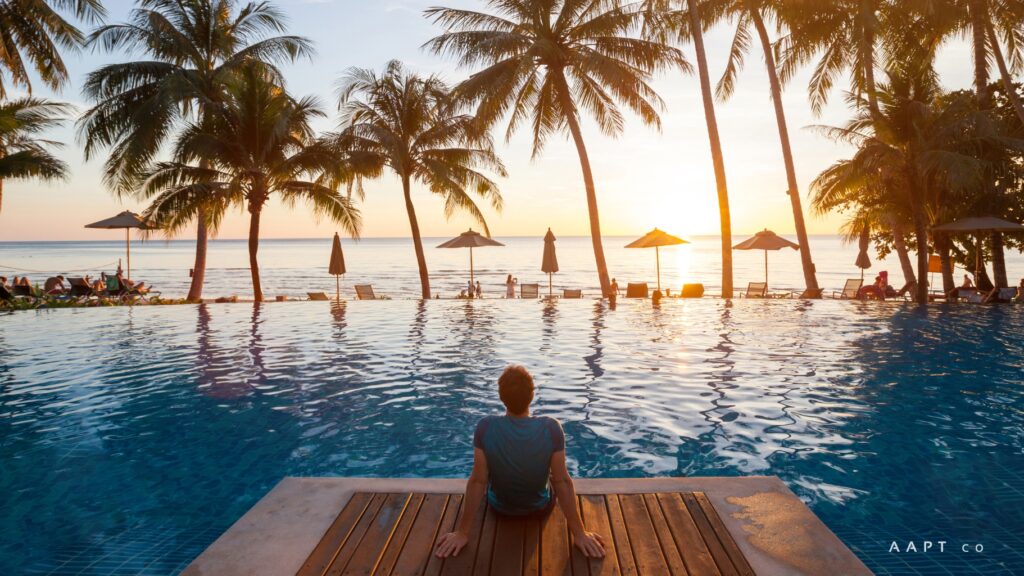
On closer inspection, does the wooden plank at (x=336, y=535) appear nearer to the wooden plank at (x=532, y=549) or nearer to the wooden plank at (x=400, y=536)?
the wooden plank at (x=400, y=536)

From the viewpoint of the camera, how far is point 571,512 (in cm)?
374

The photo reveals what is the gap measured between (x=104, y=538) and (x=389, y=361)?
722 centimetres

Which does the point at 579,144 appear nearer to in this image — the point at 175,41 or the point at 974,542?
the point at 175,41

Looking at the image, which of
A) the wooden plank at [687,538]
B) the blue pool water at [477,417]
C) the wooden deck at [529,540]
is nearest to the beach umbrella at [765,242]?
the blue pool water at [477,417]

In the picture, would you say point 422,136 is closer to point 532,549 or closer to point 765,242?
point 765,242

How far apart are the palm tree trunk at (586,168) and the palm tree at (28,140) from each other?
18.3 m

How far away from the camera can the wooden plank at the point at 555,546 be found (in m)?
3.48

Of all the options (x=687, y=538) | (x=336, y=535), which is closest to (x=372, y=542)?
(x=336, y=535)

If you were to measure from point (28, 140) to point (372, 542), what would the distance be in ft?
107

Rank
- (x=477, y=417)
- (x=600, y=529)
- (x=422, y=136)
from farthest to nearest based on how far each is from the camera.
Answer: (x=422, y=136)
(x=477, y=417)
(x=600, y=529)

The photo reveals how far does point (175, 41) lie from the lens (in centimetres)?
2358

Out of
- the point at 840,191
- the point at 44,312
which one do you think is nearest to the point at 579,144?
the point at 840,191

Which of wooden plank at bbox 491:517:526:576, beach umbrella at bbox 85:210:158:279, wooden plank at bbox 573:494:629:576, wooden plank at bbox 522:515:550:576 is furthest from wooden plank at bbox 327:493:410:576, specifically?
beach umbrella at bbox 85:210:158:279

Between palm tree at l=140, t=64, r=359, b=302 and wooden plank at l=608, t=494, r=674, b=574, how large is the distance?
A: 21.1 metres
